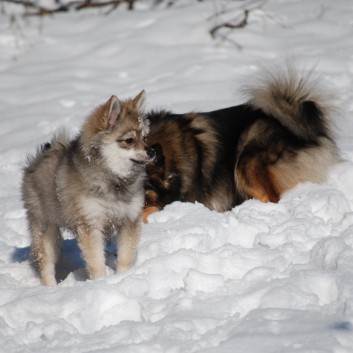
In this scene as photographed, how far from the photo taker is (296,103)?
552 cm

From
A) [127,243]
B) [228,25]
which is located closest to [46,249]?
[127,243]

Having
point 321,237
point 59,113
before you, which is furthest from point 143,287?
point 59,113

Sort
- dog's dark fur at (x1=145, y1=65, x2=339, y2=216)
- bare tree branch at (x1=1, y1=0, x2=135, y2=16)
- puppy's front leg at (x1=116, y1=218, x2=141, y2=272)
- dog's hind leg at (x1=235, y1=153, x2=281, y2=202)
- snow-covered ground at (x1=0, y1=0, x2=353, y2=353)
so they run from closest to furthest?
snow-covered ground at (x1=0, y1=0, x2=353, y2=353)
puppy's front leg at (x1=116, y1=218, x2=141, y2=272)
dog's hind leg at (x1=235, y1=153, x2=281, y2=202)
dog's dark fur at (x1=145, y1=65, x2=339, y2=216)
bare tree branch at (x1=1, y1=0, x2=135, y2=16)

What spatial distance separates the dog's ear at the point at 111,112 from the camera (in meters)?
4.04

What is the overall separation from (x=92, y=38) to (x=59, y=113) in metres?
2.09

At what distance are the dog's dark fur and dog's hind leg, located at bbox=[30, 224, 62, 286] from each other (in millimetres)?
1121

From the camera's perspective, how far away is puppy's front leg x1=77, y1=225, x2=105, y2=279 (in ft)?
13.5

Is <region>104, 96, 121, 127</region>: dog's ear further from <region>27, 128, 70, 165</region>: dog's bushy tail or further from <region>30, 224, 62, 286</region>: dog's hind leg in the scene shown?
<region>30, 224, 62, 286</region>: dog's hind leg

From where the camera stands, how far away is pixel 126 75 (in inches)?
332

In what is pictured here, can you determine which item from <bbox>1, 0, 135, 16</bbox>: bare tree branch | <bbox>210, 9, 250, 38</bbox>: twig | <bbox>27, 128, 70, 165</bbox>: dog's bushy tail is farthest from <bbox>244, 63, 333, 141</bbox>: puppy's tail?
<bbox>1, 0, 135, 16</bbox>: bare tree branch

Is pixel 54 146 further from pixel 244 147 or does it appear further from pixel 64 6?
pixel 64 6

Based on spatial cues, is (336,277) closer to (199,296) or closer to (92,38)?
(199,296)

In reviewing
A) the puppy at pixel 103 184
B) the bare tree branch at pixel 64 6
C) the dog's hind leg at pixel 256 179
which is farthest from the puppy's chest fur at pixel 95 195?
the bare tree branch at pixel 64 6

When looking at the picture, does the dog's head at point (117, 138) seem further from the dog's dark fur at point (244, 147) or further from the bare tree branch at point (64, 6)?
the bare tree branch at point (64, 6)
